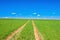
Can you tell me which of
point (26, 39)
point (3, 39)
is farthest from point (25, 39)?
point (3, 39)

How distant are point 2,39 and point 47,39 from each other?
16.5 feet

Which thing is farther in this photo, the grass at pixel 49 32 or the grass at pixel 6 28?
the grass at pixel 6 28

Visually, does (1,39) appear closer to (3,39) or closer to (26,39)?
(3,39)

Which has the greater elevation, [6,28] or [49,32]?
[6,28]

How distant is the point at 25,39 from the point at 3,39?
2.42 metres

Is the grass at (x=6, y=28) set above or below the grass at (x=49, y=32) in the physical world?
above

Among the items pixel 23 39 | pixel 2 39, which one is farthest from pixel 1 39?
pixel 23 39

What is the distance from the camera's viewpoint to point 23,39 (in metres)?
15.5

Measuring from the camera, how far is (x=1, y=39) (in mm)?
15492

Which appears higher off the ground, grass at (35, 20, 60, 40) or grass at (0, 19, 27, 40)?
grass at (0, 19, 27, 40)

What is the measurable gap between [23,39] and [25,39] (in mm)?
227

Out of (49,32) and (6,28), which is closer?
(49,32)

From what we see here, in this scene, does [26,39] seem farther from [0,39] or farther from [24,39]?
[0,39]

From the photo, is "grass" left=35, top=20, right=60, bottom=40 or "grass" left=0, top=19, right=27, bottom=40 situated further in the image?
"grass" left=0, top=19, right=27, bottom=40
